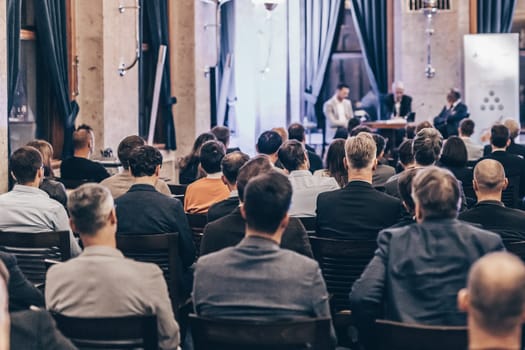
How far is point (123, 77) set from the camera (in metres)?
10.4

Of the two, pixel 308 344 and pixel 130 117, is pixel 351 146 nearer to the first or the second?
pixel 308 344

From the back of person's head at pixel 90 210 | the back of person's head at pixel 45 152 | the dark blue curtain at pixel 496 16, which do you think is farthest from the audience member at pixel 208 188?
the dark blue curtain at pixel 496 16

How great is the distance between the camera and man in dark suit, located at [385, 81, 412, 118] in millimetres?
14141

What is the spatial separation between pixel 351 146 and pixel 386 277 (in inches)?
70.6

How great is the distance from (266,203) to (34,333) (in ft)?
3.12

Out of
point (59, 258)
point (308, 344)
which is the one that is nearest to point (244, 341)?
point (308, 344)

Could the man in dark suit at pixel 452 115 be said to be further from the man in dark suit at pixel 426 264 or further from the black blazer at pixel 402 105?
the man in dark suit at pixel 426 264

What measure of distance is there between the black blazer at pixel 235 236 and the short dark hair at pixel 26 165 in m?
1.18

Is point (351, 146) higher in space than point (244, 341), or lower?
higher

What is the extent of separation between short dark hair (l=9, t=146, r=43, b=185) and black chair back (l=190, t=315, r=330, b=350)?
7.39 feet

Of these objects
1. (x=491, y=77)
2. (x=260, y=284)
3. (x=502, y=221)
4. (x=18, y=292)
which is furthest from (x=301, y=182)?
(x=491, y=77)

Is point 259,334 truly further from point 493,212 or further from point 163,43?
point 163,43

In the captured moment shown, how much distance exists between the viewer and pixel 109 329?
3209 millimetres

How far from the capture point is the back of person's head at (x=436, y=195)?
3600 mm
